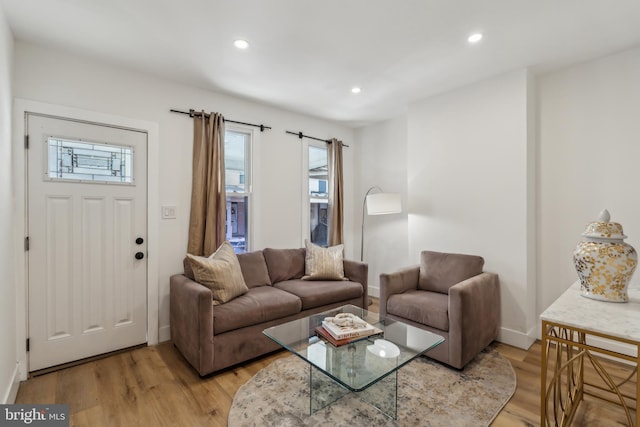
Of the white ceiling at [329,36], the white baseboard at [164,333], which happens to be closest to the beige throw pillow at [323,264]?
the white baseboard at [164,333]

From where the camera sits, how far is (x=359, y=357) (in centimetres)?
187

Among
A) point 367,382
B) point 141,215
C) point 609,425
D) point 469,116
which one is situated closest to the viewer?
point 367,382

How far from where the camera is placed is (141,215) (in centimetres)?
289

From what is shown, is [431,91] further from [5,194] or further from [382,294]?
[5,194]

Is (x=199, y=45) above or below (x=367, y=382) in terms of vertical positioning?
above

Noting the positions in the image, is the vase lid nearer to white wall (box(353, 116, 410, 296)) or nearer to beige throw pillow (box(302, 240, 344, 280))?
beige throw pillow (box(302, 240, 344, 280))

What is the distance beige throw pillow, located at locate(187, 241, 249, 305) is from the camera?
261 centimetres

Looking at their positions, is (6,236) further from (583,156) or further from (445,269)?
(583,156)

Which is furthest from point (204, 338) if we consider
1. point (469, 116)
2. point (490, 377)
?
point (469, 116)

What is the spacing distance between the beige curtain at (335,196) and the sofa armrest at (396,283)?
142 cm

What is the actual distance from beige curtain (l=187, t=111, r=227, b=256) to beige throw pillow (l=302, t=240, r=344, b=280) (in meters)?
1.02

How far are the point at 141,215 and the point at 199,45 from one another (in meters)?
1.61

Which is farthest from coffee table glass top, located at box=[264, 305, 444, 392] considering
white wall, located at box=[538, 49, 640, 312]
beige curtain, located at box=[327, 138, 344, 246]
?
beige curtain, located at box=[327, 138, 344, 246]

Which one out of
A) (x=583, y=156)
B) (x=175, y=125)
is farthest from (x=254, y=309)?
(x=583, y=156)
